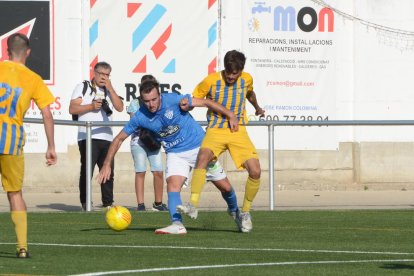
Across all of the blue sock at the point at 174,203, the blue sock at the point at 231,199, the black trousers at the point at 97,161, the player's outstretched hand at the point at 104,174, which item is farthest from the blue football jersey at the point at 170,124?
the black trousers at the point at 97,161

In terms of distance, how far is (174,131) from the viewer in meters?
14.5

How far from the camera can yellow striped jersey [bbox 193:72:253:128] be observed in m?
14.8

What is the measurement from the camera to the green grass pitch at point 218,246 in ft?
A: 35.9

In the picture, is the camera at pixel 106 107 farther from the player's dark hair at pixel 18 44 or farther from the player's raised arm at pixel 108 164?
the player's dark hair at pixel 18 44

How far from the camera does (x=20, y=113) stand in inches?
465

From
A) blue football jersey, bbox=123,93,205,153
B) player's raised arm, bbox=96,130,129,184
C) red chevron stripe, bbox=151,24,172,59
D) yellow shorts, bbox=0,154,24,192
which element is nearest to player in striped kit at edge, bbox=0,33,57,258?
yellow shorts, bbox=0,154,24,192

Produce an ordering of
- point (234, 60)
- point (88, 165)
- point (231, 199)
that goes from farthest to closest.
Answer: point (88, 165)
point (231, 199)
point (234, 60)

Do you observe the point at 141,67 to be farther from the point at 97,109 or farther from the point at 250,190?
the point at 250,190

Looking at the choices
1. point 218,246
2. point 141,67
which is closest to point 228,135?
point 218,246

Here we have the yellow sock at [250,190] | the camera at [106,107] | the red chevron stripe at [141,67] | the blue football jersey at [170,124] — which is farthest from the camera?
the red chevron stripe at [141,67]

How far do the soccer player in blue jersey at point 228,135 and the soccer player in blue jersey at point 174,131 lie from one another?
0.46 feet

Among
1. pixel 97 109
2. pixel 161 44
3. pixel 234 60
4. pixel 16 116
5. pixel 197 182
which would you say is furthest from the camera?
pixel 161 44

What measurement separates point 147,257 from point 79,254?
2.24ft

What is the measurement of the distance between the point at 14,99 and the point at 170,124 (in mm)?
2923
